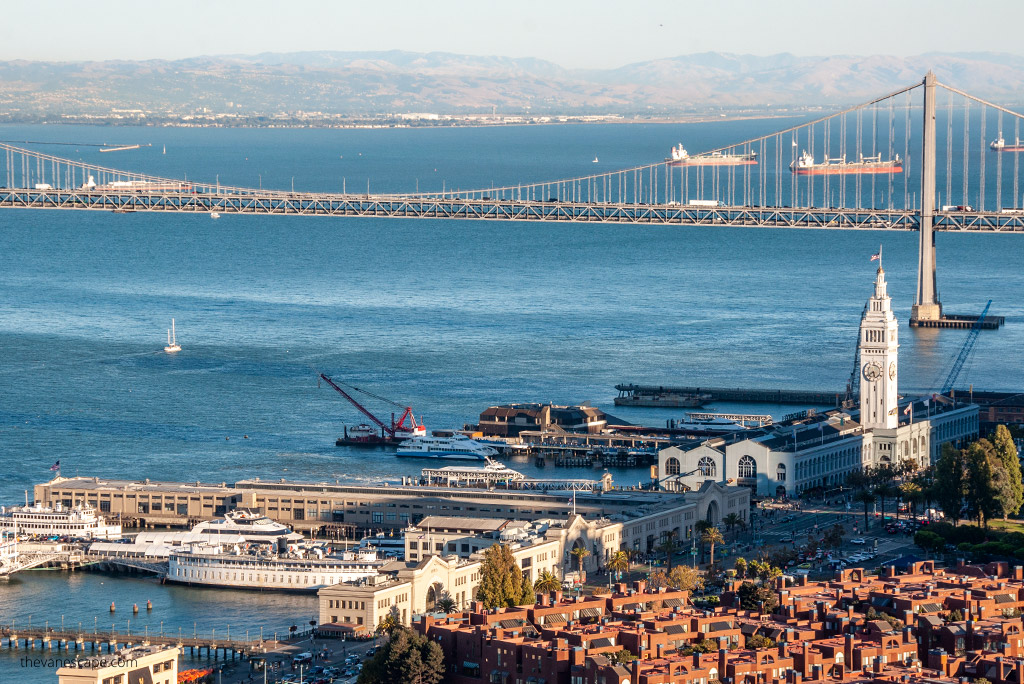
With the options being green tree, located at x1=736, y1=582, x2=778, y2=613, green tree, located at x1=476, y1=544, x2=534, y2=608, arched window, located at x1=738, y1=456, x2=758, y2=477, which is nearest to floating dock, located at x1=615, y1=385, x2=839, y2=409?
arched window, located at x1=738, y1=456, x2=758, y2=477

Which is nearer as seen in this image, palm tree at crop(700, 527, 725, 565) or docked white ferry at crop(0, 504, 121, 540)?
palm tree at crop(700, 527, 725, 565)

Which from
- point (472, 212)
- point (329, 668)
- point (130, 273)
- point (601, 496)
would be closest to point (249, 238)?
point (130, 273)

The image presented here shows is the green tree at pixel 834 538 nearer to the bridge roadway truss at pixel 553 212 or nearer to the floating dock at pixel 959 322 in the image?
the floating dock at pixel 959 322

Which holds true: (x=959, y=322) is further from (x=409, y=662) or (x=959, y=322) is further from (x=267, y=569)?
(x=409, y=662)

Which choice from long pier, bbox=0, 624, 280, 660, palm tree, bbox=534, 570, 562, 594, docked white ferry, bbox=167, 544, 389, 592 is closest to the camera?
long pier, bbox=0, 624, 280, 660

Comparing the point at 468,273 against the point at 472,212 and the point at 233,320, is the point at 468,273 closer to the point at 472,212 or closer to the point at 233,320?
the point at 472,212

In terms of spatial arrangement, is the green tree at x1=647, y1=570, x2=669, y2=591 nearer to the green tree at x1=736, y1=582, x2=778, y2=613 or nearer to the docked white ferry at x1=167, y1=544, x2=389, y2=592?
the green tree at x1=736, y1=582, x2=778, y2=613
